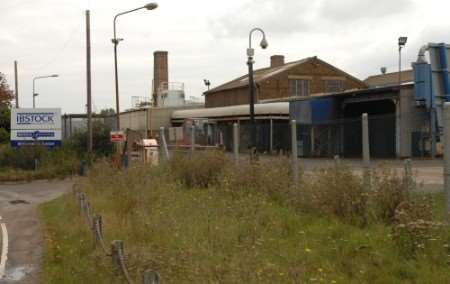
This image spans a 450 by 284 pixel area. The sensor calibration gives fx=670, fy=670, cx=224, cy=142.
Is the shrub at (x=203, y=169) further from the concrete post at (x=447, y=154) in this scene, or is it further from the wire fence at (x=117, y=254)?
the concrete post at (x=447, y=154)

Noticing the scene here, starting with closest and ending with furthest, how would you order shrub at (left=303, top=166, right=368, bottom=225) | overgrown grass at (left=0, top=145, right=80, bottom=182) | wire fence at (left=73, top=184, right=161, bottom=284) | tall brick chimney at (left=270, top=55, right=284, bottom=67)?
wire fence at (left=73, top=184, right=161, bottom=284), shrub at (left=303, top=166, right=368, bottom=225), overgrown grass at (left=0, top=145, right=80, bottom=182), tall brick chimney at (left=270, top=55, right=284, bottom=67)

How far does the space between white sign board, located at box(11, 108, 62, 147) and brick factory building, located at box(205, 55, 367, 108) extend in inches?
1061

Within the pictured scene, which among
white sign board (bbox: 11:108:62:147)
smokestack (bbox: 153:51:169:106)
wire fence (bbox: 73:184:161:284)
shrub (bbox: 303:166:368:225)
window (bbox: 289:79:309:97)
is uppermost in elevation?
smokestack (bbox: 153:51:169:106)

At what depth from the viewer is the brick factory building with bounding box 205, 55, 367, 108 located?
62.4 meters

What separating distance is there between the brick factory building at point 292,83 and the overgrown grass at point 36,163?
2895 centimetres

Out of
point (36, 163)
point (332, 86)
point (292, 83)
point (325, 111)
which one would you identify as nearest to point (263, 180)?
point (36, 163)

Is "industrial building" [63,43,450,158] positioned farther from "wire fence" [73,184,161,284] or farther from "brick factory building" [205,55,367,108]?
"wire fence" [73,184,161,284]

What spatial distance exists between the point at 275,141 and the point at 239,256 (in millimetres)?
16803

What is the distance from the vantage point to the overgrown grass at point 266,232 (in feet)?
23.5

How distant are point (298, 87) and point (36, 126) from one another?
34070mm

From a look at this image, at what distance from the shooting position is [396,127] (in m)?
32.2

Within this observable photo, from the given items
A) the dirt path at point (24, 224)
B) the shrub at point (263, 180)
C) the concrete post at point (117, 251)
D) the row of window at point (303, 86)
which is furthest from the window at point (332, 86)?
the concrete post at point (117, 251)

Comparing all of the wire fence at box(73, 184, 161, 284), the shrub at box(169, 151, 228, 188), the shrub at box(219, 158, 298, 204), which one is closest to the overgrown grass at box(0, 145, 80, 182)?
the shrub at box(169, 151, 228, 188)

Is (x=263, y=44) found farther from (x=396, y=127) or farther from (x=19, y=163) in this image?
(x=19, y=163)
